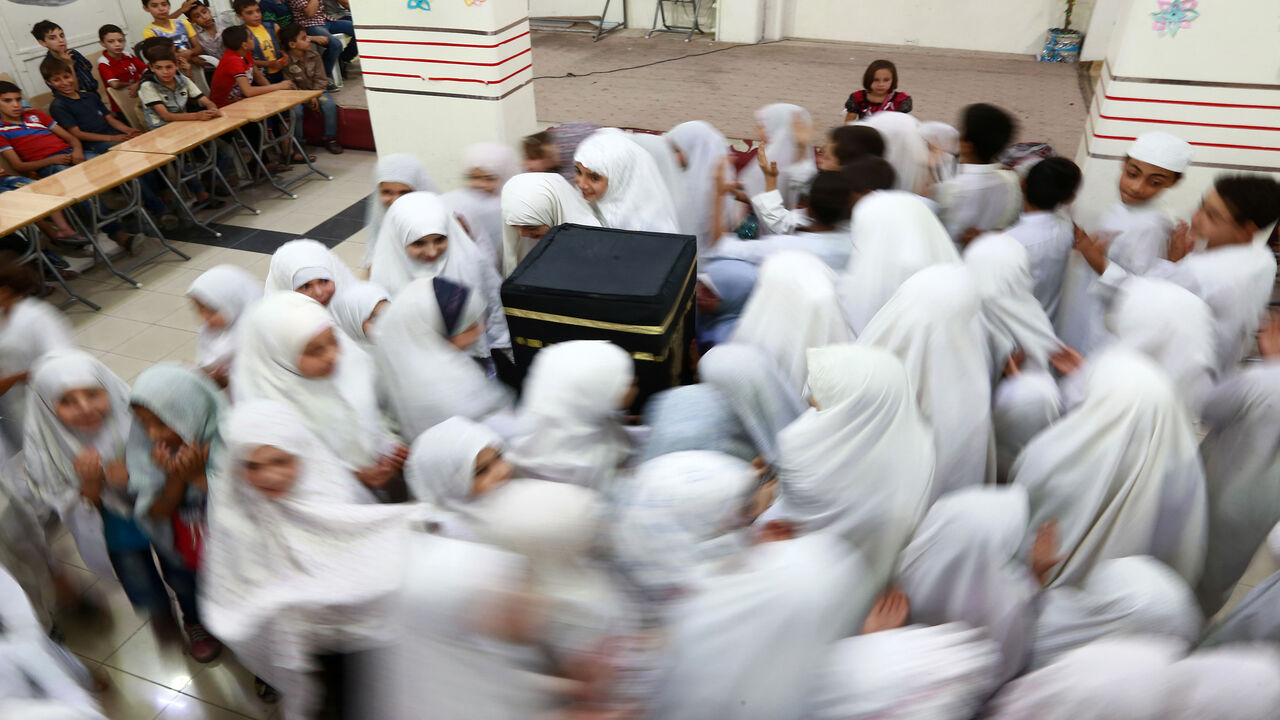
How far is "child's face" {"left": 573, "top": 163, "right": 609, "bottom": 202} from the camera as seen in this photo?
3250 mm

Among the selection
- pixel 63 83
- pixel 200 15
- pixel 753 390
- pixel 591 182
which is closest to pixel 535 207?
pixel 591 182

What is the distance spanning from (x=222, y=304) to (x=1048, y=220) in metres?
3.05

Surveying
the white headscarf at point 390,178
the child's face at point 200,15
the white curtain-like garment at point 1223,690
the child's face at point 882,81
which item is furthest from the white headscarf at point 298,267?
the child's face at point 200,15

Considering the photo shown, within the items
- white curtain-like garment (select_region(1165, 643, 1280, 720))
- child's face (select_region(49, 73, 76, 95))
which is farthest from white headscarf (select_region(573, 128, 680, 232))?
child's face (select_region(49, 73, 76, 95))

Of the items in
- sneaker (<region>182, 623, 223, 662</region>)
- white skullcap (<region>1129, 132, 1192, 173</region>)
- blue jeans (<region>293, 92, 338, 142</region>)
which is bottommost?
sneaker (<region>182, 623, 223, 662</region>)

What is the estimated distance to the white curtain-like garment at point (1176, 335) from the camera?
2.12 meters

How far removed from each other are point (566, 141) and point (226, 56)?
4342 millimetres

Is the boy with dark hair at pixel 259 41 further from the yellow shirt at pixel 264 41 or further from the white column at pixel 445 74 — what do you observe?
the white column at pixel 445 74

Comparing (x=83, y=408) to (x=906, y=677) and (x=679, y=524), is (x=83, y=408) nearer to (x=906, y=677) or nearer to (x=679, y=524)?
(x=679, y=524)

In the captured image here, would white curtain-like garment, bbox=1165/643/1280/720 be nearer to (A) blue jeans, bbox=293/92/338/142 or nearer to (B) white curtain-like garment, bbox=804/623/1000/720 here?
(B) white curtain-like garment, bbox=804/623/1000/720

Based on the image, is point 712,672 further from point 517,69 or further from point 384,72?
point 384,72

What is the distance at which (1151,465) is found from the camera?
1.82 metres

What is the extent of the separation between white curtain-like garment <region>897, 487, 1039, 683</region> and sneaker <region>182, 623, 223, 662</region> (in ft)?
7.73

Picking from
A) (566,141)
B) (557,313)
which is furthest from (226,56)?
(557,313)
